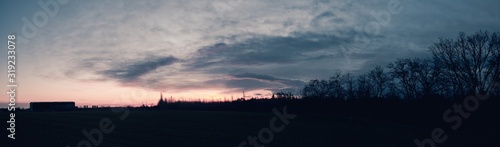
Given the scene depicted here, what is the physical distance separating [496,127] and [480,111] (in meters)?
2.49

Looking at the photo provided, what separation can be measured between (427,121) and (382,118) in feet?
28.4

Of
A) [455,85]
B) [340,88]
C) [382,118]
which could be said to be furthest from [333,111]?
[340,88]

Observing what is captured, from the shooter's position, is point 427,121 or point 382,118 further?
point 382,118

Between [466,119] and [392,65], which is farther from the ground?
[392,65]

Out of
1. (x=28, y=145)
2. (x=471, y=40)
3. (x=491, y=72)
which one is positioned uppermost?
(x=471, y=40)

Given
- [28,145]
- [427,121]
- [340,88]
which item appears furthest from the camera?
[340,88]

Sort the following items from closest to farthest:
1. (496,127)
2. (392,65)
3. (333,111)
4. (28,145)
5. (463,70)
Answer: (28,145)
(496,127)
(463,70)
(333,111)
(392,65)

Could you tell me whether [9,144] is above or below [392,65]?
below

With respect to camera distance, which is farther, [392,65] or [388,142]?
[392,65]

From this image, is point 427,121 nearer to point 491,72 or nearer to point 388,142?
point 491,72

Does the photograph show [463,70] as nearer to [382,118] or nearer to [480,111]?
[382,118]

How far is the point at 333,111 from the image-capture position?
68.2 m

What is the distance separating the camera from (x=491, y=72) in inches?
2336

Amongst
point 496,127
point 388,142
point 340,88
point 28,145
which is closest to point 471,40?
point 496,127
